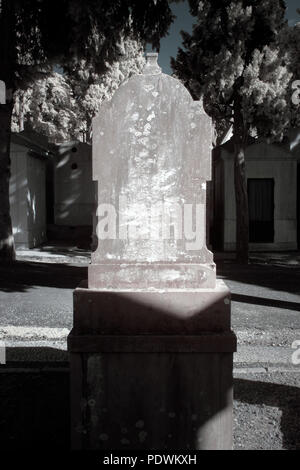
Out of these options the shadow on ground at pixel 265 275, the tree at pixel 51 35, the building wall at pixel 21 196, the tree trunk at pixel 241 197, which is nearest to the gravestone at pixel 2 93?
the tree at pixel 51 35

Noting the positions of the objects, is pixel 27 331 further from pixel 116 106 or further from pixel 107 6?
pixel 107 6

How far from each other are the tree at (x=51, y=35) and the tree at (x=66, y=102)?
17.3m

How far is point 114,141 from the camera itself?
3455 millimetres

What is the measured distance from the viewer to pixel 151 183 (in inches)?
136

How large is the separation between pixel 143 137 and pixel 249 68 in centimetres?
978

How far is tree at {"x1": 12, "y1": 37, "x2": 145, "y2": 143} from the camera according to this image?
31594 millimetres

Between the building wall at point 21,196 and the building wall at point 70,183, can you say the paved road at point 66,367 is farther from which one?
the building wall at point 70,183

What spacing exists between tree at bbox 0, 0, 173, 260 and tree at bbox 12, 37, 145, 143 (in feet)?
56.7

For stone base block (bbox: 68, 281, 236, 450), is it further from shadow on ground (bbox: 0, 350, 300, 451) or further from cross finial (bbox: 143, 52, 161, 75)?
cross finial (bbox: 143, 52, 161, 75)

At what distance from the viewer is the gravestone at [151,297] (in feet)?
10.4

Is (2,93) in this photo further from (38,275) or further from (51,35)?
(38,275)

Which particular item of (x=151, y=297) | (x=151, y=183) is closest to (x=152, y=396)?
(x=151, y=297)

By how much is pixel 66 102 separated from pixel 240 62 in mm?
22651

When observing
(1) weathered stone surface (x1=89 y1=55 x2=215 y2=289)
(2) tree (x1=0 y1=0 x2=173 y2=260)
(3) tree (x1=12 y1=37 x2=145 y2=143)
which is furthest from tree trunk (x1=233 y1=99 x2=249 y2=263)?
(3) tree (x1=12 y1=37 x2=145 y2=143)
